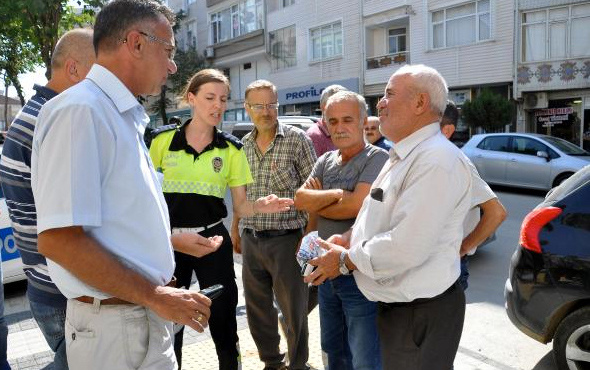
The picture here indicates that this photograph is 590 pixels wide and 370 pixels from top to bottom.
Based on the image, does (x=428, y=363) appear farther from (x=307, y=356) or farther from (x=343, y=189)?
(x=307, y=356)

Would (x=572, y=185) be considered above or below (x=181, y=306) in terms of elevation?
above

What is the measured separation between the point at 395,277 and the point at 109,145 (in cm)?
130

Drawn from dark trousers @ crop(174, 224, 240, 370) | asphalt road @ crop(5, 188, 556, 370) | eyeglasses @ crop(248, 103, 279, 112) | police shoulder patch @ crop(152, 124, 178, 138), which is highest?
eyeglasses @ crop(248, 103, 279, 112)

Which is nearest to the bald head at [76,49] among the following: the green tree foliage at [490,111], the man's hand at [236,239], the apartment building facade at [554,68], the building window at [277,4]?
the man's hand at [236,239]

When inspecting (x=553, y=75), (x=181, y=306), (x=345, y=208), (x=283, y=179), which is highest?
(x=553, y=75)

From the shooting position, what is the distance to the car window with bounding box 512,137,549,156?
12.5 meters

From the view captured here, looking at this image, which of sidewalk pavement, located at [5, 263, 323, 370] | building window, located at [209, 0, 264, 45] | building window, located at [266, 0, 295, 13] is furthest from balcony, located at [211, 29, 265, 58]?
sidewalk pavement, located at [5, 263, 323, 370]

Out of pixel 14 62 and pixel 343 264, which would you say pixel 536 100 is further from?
pixel 14 62

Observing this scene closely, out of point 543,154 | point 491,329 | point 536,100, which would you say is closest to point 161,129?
point 491,329

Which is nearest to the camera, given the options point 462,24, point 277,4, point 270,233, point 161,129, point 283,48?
point 161,129

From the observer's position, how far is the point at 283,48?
28.8 m

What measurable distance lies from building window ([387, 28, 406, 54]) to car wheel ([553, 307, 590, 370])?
2117 centimetres

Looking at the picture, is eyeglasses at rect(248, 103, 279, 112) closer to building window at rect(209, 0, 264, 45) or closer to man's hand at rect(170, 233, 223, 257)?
man's hand at rect(170, 233, 223, 257)

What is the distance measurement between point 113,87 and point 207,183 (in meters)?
1.51
